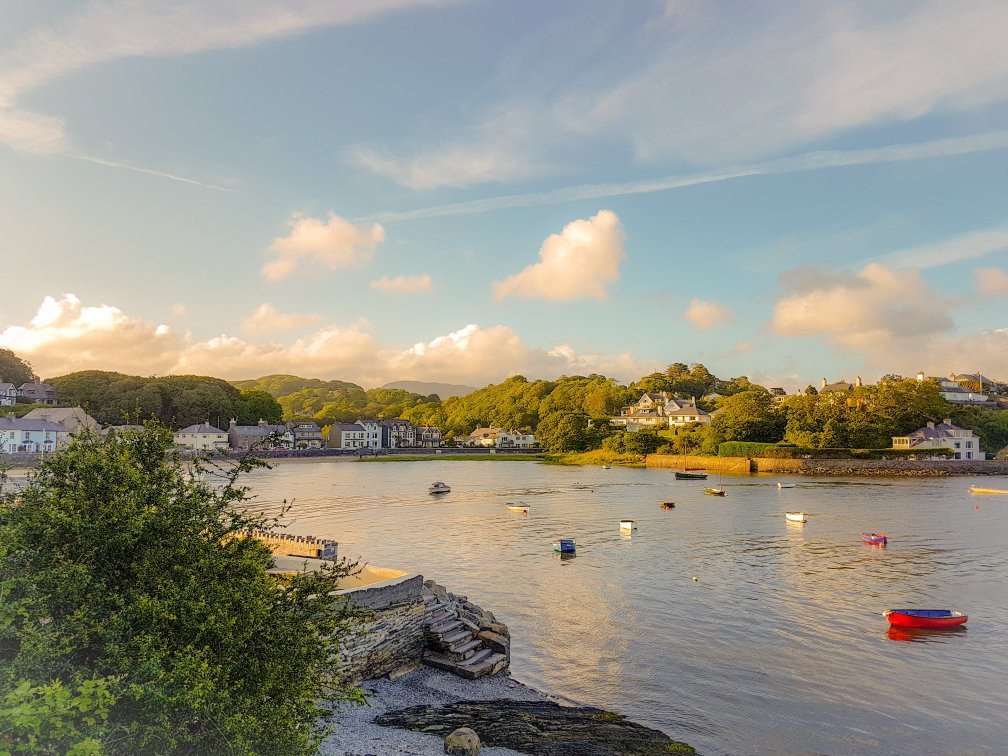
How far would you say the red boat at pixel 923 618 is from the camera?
2631 cm

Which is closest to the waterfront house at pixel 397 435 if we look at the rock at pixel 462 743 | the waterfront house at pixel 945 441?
the waterfront house at pixel 945 441

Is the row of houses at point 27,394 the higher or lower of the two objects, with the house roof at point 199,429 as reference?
higher

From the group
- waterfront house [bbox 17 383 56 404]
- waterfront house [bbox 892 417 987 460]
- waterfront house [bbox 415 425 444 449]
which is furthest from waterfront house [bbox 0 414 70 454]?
waterfront house [bbox 892 417 987 460]

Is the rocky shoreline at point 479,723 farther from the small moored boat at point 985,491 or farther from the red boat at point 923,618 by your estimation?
the small moored boat at point 985,491

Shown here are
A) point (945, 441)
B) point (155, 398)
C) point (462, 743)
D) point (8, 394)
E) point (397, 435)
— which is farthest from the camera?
point (397, 435)

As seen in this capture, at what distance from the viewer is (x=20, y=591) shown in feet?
29.7

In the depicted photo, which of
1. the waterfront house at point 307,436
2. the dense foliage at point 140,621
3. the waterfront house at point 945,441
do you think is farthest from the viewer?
the waterfront house at point 307,436

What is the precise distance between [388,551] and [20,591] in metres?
33.9

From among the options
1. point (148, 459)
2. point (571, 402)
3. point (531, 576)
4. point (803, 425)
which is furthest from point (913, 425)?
point (148, 459)

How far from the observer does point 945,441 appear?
115812mm

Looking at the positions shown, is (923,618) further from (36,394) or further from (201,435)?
(36,394)

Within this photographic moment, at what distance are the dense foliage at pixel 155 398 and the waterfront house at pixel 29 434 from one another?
2318 centimetres

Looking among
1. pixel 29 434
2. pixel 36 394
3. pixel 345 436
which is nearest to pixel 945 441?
pixel 345 436

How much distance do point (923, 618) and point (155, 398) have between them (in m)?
147
